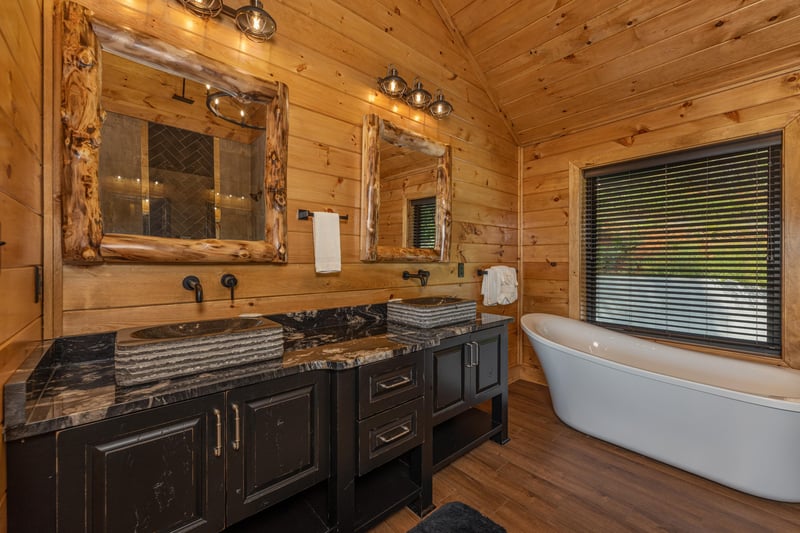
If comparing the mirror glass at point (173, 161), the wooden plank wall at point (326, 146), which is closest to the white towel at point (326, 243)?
the wooden plank wall at point (326, 146)

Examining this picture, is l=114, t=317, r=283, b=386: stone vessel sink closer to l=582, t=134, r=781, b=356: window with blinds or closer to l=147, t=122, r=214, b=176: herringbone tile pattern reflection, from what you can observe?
l=147, t=122, r=214, b=176: herringbone tile pattern reflection

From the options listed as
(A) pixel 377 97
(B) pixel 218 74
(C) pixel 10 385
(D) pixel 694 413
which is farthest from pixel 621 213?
(C) pixel 10 385

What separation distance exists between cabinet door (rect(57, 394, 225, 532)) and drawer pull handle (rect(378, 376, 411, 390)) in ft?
2.04

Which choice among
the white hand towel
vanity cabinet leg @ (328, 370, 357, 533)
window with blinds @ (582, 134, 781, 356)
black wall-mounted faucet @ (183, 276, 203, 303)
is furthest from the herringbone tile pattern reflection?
window with blinds @ (582, 134, 781, 356)

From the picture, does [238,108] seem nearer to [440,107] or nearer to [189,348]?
[189,348]

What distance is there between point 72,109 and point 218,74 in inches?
22.3

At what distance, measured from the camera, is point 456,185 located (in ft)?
9.00

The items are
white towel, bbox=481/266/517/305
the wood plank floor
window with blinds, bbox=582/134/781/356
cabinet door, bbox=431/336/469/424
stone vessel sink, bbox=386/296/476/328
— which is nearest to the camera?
the wood plank floor

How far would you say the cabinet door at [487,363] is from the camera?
6.54 ft

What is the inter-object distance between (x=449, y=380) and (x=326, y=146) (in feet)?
4.78

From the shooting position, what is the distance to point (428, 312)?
189 centimetres

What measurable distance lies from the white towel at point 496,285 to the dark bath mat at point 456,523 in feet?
5.50

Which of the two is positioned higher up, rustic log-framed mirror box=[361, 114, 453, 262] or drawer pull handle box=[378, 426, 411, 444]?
rustic log-framed mirror box=[361, 114, 453, 262]

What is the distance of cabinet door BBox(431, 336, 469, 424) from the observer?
1.75 metres
